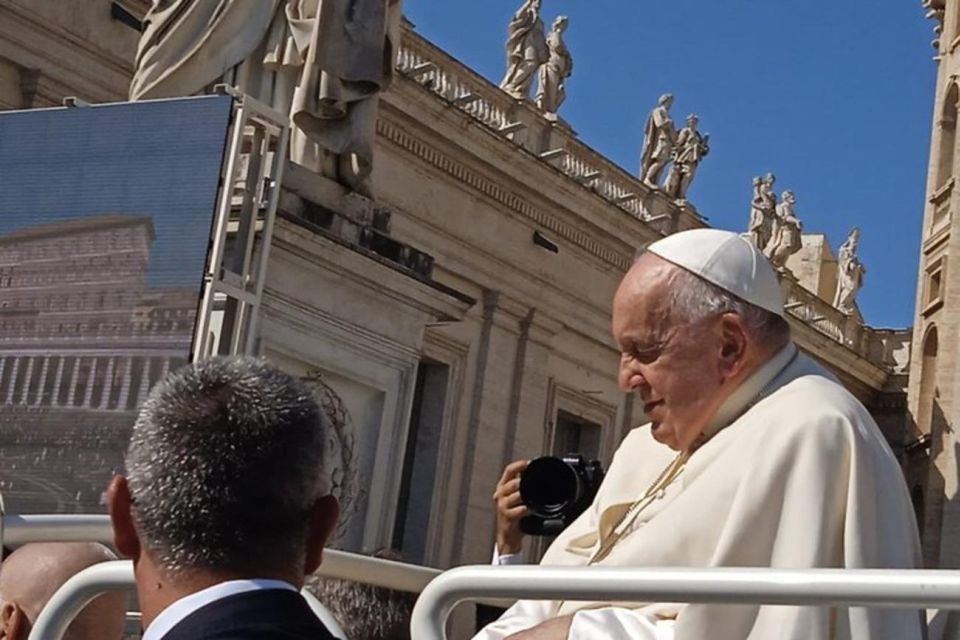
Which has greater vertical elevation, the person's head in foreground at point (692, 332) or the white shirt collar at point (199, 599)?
the person's head in foreground at point (692, 332)

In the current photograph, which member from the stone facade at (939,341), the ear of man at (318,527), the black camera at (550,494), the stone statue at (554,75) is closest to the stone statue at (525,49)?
the stone statue at (554,75)

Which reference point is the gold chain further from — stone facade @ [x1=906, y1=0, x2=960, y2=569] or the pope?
stone facade @ [x1=906, y1=0, x2=960, y2=569]

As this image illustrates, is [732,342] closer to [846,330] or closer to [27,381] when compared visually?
[27,381]

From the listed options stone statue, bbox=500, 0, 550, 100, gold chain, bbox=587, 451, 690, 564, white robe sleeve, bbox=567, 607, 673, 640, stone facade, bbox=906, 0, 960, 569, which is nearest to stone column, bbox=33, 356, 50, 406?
gold chain, bbox=587, 451, 690, 564

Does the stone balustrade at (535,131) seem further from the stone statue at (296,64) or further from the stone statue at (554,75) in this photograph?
the stone statue at (296,64)

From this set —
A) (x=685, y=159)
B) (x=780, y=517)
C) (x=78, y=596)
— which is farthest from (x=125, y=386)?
(x=685, y=159)

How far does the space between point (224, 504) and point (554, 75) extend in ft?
72.2

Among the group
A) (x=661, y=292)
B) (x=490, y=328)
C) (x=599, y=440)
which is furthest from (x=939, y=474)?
(x=661, y=292)

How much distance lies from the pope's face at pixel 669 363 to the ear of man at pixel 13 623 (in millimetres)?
1004

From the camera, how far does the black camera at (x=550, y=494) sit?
3451 mm

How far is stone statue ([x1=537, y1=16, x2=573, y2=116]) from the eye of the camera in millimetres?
23531

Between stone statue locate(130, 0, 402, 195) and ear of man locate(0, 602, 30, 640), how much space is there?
389 cm

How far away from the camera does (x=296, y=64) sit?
22.0 feet

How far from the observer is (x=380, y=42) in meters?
6.86
